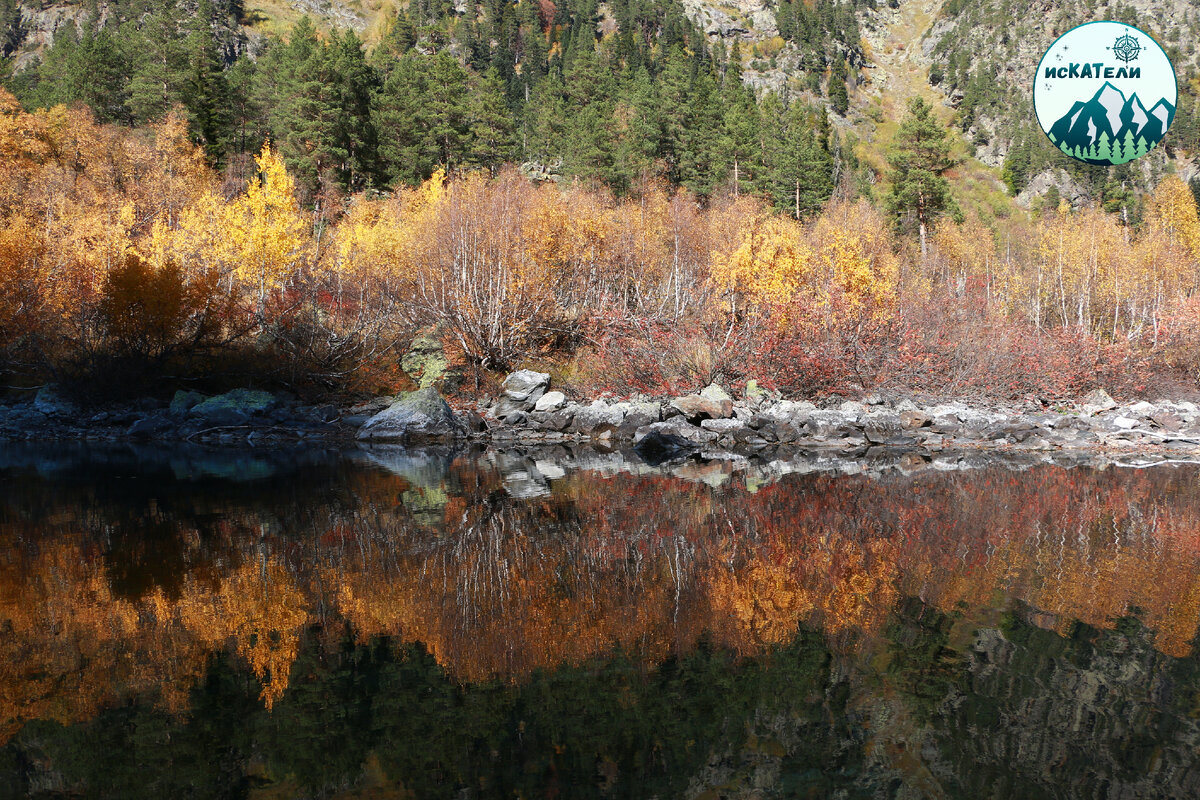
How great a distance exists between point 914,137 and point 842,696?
55183 millimetres

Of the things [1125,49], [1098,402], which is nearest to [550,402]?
[1098,402]

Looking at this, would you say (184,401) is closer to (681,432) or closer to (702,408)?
(681,432)

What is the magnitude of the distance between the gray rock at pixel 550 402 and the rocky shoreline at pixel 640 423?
0.13 ft

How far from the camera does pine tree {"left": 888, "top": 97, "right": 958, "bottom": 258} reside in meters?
52.9

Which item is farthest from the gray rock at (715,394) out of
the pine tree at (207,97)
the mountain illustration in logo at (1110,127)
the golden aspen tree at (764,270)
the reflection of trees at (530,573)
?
the mountain illustration in logo at (1110,127)

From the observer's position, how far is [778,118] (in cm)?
7644

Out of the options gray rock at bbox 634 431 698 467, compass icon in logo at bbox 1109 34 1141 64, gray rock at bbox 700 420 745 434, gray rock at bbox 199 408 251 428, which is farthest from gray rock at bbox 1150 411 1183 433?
compass icon in logo at bbox 1109 34 1141 64

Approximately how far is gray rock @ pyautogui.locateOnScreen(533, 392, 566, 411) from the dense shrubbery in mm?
2990

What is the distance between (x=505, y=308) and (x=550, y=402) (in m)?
5.54

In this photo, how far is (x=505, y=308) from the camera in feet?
102

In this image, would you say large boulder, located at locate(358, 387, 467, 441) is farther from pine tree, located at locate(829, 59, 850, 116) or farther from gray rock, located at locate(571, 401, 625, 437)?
pine tree, located at locate(829, 59, 850, 116)

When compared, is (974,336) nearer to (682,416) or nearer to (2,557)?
(682,416)

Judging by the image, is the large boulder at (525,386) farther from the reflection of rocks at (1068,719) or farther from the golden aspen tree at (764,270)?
the reflection of rocks at (1068,719)

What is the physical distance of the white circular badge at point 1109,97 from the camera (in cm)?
7706
